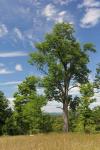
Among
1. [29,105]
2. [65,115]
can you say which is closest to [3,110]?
[29,105]

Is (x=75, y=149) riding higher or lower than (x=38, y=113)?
lower

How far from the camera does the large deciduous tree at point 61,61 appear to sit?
4341 cm

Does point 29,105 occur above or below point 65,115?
above

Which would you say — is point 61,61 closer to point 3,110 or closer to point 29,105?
point 29,105

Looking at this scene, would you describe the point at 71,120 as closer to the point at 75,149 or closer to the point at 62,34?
the point at 62,34

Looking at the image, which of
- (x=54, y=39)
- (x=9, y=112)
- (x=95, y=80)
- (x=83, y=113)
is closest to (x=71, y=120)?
(x=9, y=112)

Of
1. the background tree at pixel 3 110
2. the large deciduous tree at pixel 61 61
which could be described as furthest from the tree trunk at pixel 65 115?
the background tree at pixel 3 110

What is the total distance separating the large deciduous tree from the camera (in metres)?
43.4

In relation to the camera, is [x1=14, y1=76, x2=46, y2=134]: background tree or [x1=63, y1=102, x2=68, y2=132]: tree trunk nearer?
[x1=63, y1=102, x2=68, y2=132]: tree trunk

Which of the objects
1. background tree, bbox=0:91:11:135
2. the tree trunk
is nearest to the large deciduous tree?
the tree trunk

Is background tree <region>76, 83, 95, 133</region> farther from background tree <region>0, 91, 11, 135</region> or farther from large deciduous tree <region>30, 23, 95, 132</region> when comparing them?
background tree <region>0, 91, 11, 135</region>

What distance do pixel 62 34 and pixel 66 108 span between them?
852 centimetres

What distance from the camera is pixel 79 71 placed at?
144 feet

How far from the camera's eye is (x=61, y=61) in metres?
43.8
